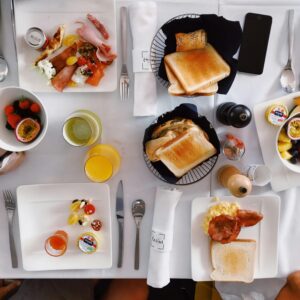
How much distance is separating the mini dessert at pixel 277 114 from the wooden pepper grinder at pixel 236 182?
17 cm

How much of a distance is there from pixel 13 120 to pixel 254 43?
668 mm

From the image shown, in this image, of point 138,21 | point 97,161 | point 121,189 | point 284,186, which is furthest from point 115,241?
point 138,21

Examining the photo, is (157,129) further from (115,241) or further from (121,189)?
(115,241)

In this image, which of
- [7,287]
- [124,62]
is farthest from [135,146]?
[7,287]

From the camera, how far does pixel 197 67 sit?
981 mm

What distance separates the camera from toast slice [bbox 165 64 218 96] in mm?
956

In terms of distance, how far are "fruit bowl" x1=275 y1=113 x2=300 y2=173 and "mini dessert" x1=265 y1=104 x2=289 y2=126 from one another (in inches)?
0.9

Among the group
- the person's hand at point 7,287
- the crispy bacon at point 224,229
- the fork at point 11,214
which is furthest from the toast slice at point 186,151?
the person's hand at point 7,287

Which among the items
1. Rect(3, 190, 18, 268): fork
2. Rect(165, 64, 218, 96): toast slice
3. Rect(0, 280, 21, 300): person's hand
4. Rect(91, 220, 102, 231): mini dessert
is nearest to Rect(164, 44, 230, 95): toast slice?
Rect(165, 64, 218, 96): toast slice

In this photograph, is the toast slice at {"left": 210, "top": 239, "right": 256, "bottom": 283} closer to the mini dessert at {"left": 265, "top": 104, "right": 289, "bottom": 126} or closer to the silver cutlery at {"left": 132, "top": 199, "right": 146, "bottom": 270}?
the silver cutlery at {"left": 132, "top": 199, "right": 146, "bottom": 270}

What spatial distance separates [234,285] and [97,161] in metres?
0.61

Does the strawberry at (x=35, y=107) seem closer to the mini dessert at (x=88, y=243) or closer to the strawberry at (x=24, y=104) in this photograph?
the strawberry at (x=24, y=104)

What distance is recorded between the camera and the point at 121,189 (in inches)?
41.6

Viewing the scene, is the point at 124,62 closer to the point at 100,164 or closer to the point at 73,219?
the point at 100,164
